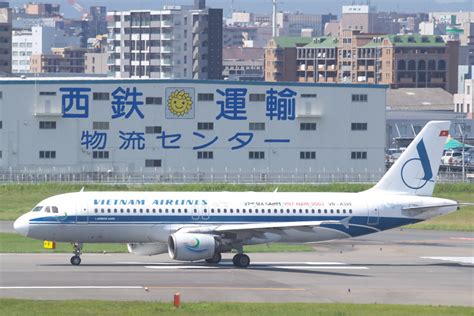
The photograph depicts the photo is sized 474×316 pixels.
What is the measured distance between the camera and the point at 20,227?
58.9 metres

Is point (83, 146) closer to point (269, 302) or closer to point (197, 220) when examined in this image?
point (197, 220)

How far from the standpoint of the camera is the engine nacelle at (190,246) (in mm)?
58188

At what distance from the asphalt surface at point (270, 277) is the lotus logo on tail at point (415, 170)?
155 inches

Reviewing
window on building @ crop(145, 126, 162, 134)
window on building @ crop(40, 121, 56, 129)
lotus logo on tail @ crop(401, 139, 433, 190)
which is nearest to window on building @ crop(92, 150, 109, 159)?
window on building @ crop(145, 126, 162, 134)

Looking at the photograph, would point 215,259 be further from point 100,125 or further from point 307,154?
point 307,154

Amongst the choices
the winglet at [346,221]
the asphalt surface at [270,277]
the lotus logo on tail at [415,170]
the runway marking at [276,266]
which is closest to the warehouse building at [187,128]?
the asphalt surface at [270,277]

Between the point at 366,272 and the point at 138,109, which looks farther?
the point at 138,109

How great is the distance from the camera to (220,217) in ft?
199

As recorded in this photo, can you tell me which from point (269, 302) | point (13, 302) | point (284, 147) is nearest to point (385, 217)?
point (269, 302)

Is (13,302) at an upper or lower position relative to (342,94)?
lower

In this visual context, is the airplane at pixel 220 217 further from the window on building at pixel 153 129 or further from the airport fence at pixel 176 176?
the window on building at pixel 153 129

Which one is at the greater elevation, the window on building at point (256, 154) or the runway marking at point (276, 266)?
the window on building at point (256, 154)

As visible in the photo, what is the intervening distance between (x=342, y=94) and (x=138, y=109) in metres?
17.9

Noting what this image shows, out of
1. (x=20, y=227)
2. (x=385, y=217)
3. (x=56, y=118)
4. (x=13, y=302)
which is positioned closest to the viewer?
(x=13, y=302)
